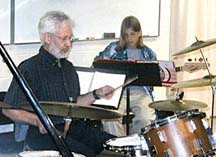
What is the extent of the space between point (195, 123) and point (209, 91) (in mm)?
2647

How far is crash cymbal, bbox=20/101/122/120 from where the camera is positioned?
222 cm

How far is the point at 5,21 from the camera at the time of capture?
3.51 metres

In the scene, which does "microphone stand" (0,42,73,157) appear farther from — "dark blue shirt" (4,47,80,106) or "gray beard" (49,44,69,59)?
"gray beard" (49,44,69,59)

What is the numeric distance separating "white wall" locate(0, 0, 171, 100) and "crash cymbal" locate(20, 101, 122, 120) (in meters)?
1.33

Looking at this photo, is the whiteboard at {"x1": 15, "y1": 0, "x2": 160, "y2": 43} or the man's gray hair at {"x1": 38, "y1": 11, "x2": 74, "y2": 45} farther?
the whiteboard at {"x1": 15, "y1": 0, "x2": 160, "y2": 43}

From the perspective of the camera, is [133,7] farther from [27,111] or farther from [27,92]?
[27,92]

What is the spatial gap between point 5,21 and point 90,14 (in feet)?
3.06

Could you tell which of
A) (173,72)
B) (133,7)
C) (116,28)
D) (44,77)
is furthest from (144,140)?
(133,7)

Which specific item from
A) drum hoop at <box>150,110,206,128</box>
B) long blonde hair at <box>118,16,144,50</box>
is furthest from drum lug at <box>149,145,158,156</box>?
long blonde hair at <box>118,16,144,50</box>

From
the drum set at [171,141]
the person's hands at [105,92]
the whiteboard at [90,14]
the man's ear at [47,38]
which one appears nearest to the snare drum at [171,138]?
the drum set at [171,141]

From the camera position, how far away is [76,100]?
9.43 feet

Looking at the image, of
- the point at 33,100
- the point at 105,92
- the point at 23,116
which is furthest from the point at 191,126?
the point at 33,100

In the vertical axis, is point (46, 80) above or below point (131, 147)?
above

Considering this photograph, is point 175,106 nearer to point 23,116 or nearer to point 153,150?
point 153,150
